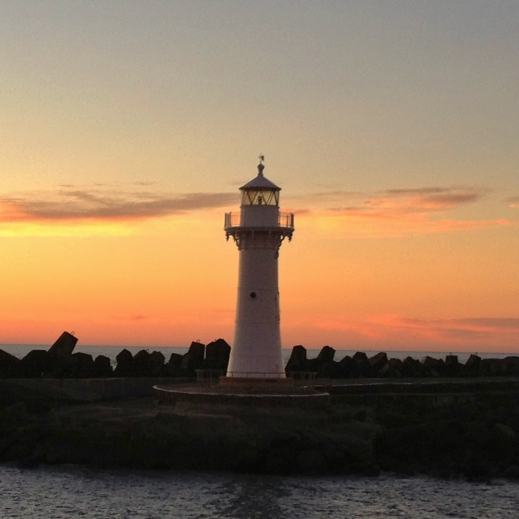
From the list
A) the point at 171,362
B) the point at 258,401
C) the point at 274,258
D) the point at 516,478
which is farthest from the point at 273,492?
the point at 171,362

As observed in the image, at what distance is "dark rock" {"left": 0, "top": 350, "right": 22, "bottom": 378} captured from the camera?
4578cm

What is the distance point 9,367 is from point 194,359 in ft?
30.4

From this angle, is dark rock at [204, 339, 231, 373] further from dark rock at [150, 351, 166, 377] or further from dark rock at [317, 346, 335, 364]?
dark rock at [317, 346, 335, 364]

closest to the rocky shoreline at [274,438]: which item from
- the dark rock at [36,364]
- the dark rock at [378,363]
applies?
the dark rock at [36,364]

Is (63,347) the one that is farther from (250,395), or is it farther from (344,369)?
(250,395)

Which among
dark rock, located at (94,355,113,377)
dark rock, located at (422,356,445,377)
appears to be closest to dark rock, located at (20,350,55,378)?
dark rock, located at (94,355,113,377)

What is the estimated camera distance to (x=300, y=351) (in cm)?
5728

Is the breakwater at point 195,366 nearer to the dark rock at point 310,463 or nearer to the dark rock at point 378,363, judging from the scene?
the dark rock at point 378,363

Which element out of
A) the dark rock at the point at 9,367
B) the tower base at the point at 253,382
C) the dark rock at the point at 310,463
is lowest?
the dark rock at the point at 310,463

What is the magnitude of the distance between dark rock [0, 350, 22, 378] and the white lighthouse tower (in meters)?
12.9

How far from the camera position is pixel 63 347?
4950 centimetres

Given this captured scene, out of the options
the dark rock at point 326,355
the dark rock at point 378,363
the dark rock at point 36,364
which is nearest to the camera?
the dark rock at point 36,364

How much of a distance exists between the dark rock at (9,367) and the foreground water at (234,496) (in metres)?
14.8

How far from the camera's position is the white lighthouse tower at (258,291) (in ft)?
120
